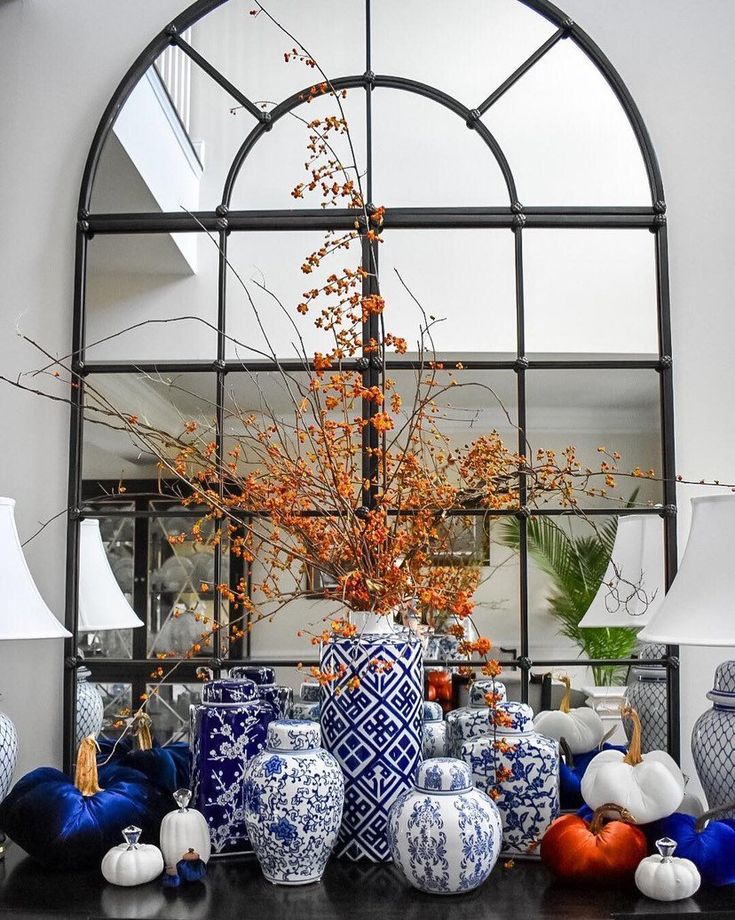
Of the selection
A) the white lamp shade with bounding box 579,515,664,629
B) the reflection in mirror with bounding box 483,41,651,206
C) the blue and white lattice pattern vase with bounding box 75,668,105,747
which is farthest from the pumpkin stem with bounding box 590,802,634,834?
the reflection in mirror with bounding box 483,41,651,206

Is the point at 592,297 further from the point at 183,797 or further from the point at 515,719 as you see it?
the point at 183,797

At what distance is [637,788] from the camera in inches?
64.6

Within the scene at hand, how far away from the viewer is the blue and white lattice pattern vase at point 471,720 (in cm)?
182

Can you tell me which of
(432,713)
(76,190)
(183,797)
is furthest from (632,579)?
(76,190)

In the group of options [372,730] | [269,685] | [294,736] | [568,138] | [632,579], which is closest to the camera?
[294,736]

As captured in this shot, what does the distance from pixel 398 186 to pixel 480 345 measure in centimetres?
44

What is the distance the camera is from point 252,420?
2145 millimetres

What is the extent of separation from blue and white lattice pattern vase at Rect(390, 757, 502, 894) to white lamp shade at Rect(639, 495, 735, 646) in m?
0.49

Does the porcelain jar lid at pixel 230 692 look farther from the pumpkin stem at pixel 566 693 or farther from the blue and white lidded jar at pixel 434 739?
the pumpkin stem at pixel 566 693

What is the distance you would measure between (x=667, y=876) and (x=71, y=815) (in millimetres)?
1017

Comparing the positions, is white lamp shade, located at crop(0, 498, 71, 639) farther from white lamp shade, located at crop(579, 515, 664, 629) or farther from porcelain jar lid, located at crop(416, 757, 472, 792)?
white lamp shade, located at crop(579, 515, 664, 629)

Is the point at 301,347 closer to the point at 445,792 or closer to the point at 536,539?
the point at 536,539

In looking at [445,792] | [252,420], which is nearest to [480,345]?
[252,420]

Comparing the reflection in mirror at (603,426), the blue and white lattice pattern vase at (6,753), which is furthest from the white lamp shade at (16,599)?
the reflection in mirror at (603,426)
